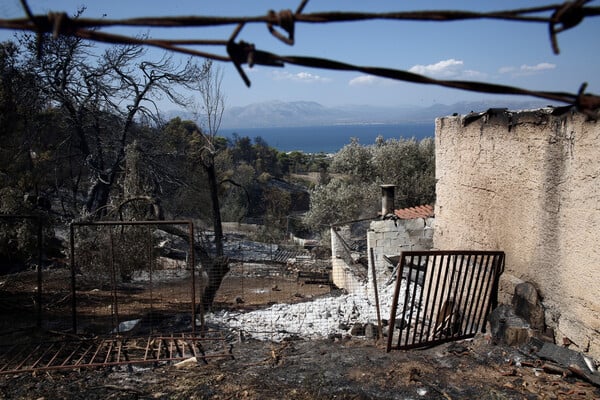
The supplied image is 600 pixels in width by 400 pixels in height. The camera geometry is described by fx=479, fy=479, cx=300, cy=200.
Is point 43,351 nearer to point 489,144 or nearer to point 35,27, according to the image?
point 35,27

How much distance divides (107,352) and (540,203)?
6.12 metres

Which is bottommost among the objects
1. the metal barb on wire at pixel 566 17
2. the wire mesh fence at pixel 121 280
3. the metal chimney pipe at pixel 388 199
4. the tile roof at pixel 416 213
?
the wire mesh fence at pixel 121 280

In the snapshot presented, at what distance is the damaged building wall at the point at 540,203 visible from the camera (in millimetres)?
5137

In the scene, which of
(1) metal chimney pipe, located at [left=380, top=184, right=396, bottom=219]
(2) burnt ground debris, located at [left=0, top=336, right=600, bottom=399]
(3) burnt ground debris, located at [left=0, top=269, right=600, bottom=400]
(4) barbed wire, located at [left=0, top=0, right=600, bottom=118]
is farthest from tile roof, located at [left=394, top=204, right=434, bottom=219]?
(4) barbed wire, located at [left=0, top=0, right=600, bottom=118]


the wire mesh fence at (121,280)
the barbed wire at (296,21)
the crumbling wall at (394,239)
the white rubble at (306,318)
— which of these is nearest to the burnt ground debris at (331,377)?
the white rubble at (306,318)

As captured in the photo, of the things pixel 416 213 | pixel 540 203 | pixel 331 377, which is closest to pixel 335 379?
pixel 331 377

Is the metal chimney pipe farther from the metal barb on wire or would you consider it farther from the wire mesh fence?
the metal barb on wire

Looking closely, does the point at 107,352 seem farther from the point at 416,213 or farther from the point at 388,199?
the point at 416,213

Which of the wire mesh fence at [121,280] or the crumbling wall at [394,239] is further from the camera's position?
the crumbling wall at [394,239]

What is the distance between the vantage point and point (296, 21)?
2072 millimetres

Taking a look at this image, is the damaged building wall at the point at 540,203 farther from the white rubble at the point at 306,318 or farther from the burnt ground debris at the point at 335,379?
the white rubble at the point at 306,318

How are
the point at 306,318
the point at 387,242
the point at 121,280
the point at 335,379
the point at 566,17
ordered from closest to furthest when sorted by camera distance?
the point at 566,17, the point at 335,379, the point at 306,318, the point at 387,242, the point at 121,280

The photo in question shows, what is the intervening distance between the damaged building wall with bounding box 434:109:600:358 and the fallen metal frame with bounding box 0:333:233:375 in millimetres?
4149

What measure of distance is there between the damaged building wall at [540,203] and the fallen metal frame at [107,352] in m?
4.15
